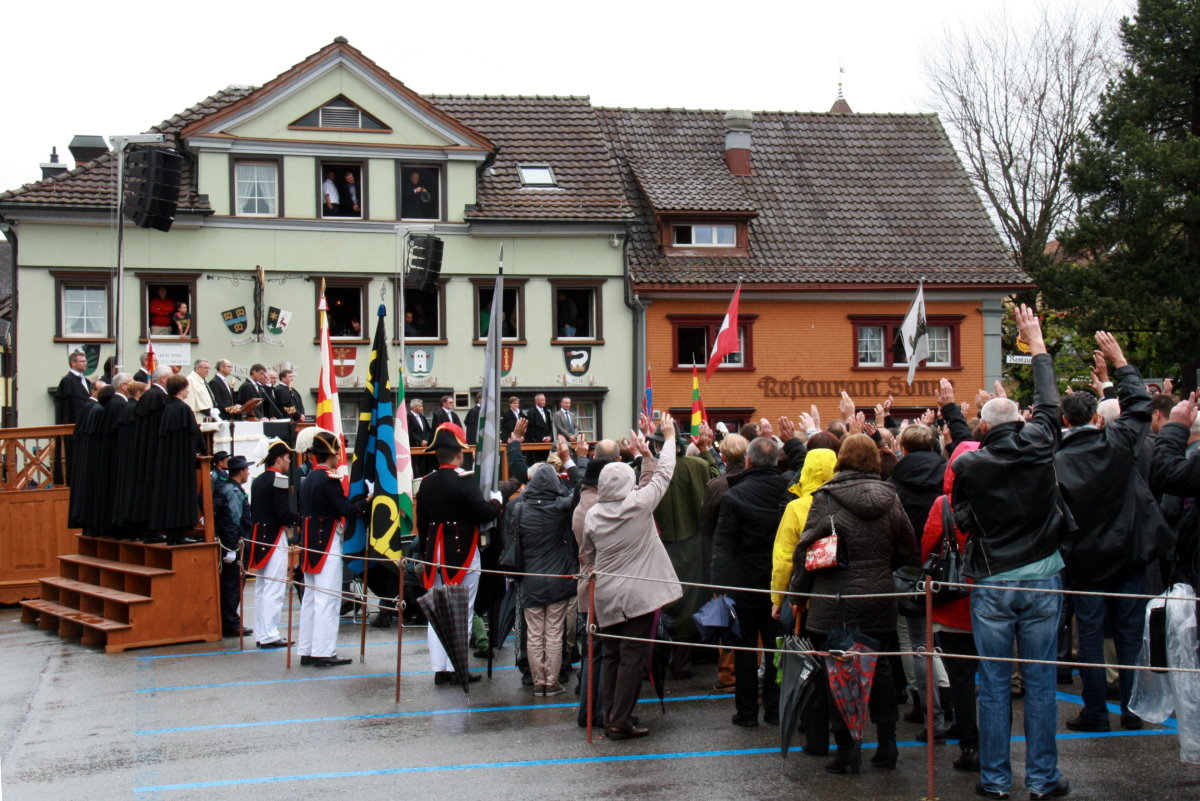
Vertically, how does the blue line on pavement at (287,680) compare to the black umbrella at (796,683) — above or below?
below

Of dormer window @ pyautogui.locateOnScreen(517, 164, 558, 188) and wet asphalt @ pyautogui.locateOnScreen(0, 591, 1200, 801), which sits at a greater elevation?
dormer window @ pyautogui.locateOnScreen(517, 164, 558, 188)

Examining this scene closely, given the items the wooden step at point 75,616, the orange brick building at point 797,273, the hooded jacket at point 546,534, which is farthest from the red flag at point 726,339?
the hooded jacket at point 546,534

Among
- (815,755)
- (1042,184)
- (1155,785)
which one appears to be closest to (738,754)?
(815,755)

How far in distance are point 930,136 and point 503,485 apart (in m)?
26.8

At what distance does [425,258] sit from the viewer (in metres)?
26.0

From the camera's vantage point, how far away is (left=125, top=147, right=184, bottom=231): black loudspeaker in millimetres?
19703

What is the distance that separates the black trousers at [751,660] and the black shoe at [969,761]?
1.64 metres

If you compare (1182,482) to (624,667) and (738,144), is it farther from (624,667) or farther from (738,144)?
(738,144)

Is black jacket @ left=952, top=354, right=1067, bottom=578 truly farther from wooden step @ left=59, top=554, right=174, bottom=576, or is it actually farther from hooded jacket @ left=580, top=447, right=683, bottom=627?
wooden step @ left=59, top=554, right=174, bottom=576

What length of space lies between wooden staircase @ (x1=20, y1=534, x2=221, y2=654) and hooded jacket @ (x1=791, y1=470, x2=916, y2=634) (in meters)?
7.78

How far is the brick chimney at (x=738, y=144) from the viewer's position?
34469mm

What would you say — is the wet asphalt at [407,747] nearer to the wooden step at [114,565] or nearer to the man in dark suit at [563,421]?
the wooden step at [114,565]

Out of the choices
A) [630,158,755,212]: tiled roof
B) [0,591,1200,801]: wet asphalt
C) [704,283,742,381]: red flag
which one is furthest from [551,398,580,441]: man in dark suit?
[0,591,1200,801]: wet asphalt

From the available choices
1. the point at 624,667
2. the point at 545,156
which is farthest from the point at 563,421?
the point at 624,667
